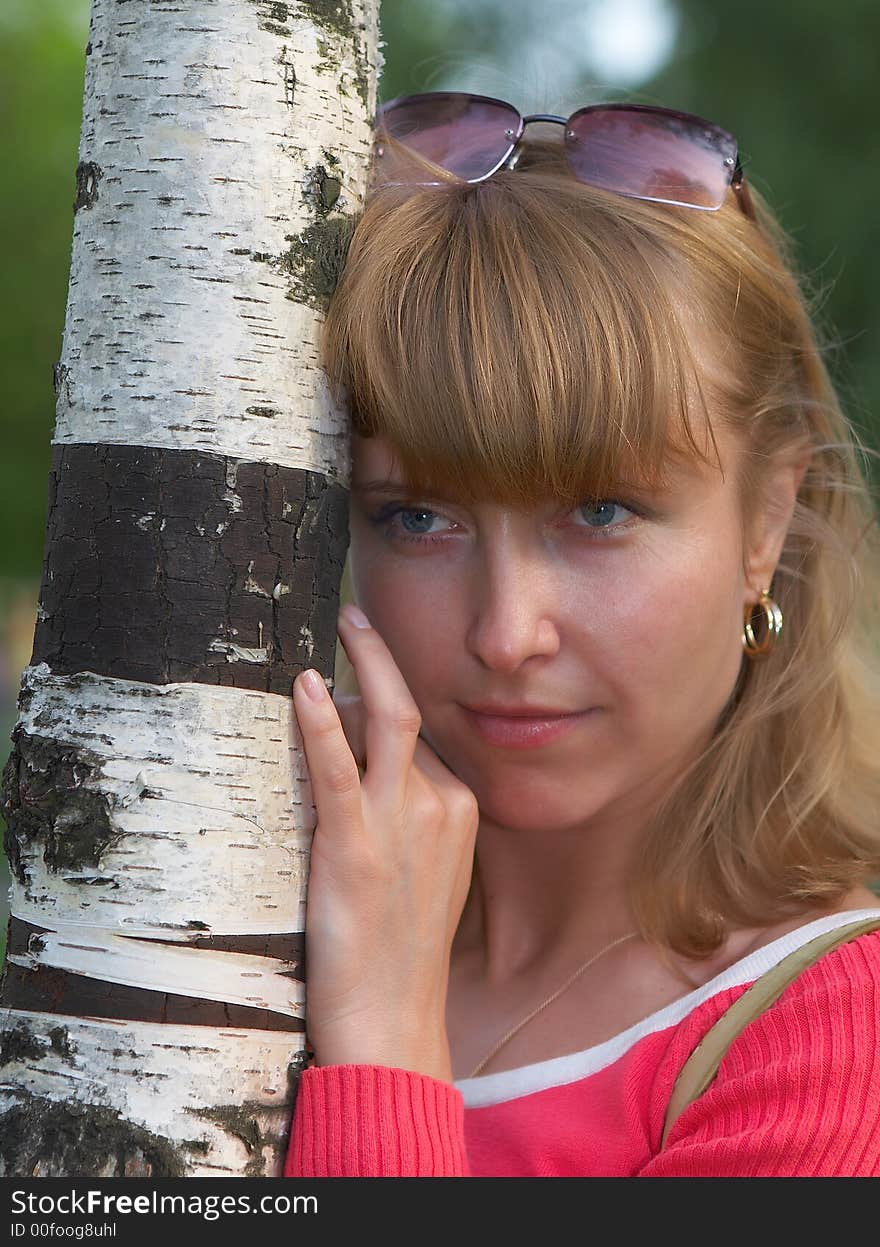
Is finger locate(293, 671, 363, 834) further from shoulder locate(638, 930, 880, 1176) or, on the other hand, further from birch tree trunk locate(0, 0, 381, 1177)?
shoulder locate(638, 930, 880, 1176)

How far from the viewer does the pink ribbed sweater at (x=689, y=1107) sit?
1.62 metres

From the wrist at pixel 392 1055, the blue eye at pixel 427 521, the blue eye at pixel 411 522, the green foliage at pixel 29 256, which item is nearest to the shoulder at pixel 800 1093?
the wrist at pixel 392 1055

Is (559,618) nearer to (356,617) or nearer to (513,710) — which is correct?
(513,710)

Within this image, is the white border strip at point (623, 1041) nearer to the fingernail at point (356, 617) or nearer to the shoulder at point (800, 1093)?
the shoulder at point (800, 1093)

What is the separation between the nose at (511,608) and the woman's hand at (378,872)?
151 millimetres

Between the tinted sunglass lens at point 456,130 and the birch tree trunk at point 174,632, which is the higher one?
the tinted sunglass lens at point 456,130

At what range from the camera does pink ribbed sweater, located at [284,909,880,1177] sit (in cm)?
162

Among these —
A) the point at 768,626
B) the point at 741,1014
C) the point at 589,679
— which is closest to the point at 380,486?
the point at 589,679

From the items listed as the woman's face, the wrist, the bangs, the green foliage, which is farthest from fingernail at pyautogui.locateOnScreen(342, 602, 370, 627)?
the green foliage

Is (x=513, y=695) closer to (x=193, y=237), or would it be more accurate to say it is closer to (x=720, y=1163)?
(x=720, y=1163)

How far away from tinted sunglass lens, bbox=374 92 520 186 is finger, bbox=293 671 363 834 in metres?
0.98

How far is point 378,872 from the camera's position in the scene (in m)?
1.67

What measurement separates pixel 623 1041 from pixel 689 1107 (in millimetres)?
303

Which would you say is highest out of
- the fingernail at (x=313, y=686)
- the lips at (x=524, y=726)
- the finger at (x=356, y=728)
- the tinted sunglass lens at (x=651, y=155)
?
the tinted sunglass lens at (x=651, y=155)
